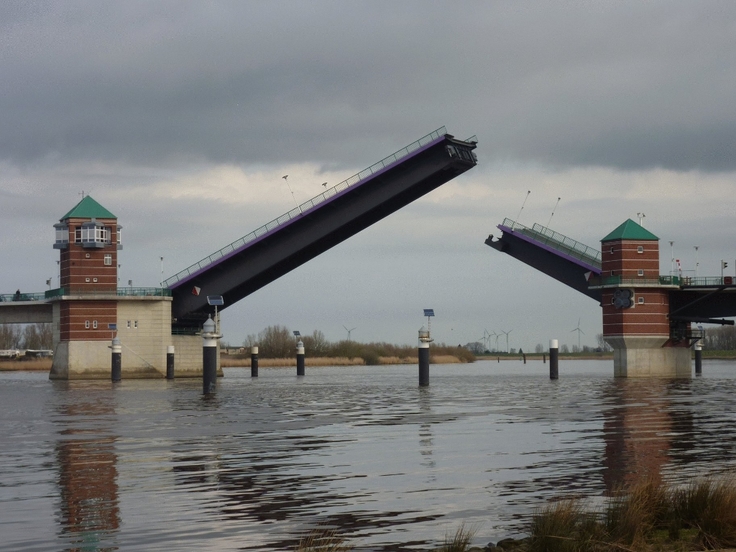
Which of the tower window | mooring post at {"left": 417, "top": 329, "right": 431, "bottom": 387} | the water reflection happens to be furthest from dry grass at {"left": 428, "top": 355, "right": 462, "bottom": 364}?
the water reflection

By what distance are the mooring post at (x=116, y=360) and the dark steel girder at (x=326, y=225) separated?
4.12 metres

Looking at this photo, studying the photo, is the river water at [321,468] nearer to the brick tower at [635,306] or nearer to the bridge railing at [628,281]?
the bridge railing at [628,281]

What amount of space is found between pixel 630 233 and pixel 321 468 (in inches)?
1621

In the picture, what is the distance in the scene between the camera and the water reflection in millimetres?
8672

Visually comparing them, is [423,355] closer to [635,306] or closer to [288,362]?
[635,306]

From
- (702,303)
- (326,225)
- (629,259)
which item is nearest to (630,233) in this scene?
(629,259)

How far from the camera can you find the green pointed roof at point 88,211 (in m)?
54.8

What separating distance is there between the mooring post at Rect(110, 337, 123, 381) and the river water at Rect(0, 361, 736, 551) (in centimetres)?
2475

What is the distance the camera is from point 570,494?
33.9 ft

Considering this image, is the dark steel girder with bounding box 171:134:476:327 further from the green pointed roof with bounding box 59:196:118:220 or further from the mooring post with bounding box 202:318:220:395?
the mooring post with bounding box 202:318:220:395

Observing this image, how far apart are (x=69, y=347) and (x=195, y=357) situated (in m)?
6.96

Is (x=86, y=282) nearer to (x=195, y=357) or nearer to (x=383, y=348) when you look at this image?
(x=195, y=357)

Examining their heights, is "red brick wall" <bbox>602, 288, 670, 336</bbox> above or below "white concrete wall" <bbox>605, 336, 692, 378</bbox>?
above

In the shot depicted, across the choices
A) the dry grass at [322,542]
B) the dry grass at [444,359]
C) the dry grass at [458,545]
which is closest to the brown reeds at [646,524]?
the dry grass at [458,545]
